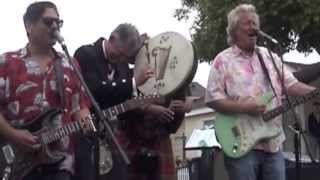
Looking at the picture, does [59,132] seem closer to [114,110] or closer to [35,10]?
[114,110]

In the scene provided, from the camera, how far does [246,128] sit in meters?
4.70

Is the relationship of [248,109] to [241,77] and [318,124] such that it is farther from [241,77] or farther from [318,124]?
[318,124]

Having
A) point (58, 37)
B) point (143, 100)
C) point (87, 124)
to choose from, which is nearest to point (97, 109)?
point (87, 124)

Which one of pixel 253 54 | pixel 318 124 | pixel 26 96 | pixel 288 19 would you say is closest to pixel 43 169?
pixel 26 96

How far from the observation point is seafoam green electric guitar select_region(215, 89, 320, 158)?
462 cm

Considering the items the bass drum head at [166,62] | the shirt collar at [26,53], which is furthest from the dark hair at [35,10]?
the bass drum head at [166,62]

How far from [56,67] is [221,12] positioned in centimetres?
1196

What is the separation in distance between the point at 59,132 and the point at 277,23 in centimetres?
1203

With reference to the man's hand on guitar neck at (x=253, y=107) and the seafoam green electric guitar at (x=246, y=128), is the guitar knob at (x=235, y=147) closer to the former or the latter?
the seafoam green electric guitar at (x=246, y=128)

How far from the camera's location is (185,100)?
16.8 feet

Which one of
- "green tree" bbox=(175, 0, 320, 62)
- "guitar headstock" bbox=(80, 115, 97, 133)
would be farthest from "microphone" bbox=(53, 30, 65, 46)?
Answer: "green tree" bbox=(175, 0, 320, 62)

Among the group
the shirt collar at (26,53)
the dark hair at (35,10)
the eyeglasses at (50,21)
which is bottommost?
the shirt collar at (26,53)

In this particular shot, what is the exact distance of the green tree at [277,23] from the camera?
1517cm

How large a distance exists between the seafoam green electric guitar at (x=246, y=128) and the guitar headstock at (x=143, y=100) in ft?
1.46
